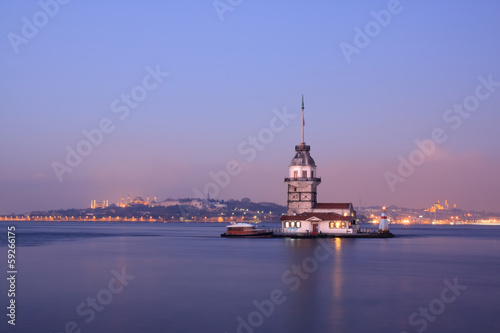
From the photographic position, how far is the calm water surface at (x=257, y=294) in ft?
91.9

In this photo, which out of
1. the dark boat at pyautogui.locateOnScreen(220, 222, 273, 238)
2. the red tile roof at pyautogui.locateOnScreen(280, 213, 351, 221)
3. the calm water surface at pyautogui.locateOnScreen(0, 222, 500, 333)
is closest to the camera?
the calm water surface at pyautogui.locateOnScreen(0, 222, 500, 333)

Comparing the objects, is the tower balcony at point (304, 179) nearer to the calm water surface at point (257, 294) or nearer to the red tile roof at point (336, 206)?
the red tile roof at point (336, 206)

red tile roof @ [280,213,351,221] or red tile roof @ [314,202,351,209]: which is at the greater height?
red tile roof @ [314,202,351,209]

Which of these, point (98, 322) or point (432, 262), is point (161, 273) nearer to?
point (98, 322)

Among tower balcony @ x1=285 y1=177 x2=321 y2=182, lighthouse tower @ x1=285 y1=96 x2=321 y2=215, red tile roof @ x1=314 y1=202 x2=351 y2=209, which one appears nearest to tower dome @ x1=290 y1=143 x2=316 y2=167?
lighthouse tower @ x1=285 y1=96 x2=321 y2=215

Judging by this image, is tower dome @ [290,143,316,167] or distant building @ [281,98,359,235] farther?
tower dome @ [290,143,316,167]

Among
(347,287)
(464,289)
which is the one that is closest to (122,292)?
(347,287)

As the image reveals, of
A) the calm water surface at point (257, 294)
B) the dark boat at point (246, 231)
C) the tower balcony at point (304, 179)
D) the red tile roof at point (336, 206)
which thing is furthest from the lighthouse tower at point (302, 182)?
the calm water surface at point (257, 294)

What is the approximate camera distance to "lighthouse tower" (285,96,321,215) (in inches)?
3516

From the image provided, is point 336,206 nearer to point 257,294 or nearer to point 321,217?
point 321,217

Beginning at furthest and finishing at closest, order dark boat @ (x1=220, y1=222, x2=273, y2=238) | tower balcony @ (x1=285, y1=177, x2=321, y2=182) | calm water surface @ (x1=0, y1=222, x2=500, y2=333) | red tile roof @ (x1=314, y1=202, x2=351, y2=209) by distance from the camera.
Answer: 1. dark boat @ (x1=220, y1=222, x2=273, y2=238)
2. tower balcony @ (x1=285, y1=177, x2=321, y2=182)
3. red tile roof @ (x1=314, y1=202, x2=351, y2=209)
4. calm water surface @ (x1=0, y1=222, x2=500, y2=333)

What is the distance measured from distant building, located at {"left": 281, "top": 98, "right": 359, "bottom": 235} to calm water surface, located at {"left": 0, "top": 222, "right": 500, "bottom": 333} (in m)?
26.5

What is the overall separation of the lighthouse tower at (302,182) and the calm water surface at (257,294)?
1135 inches

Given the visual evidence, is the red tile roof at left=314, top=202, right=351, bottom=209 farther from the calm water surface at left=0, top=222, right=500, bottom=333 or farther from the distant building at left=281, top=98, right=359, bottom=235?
the calm water surface at left=0, top=222, right=500, bottom=333
